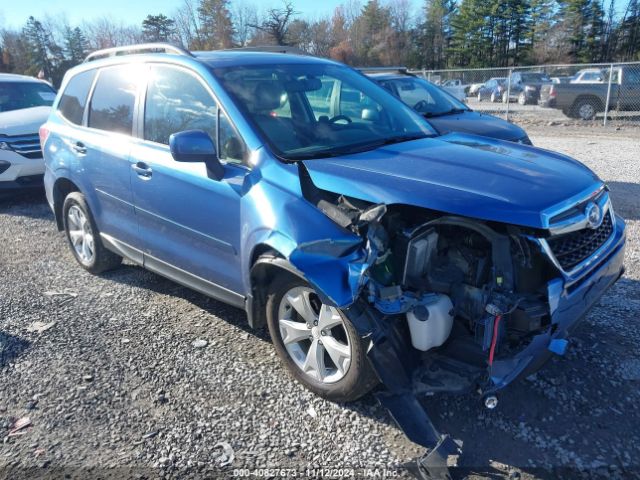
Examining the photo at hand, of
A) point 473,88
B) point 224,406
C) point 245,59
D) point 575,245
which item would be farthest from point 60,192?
point 473,88

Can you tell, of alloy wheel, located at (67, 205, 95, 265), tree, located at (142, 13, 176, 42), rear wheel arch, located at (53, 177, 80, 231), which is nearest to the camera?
alloy wheel, located at (67, 205, 95, 265)

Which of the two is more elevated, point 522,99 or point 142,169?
point 142,169

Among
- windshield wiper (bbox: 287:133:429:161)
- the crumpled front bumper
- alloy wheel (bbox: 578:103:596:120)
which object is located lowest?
alloy wheel (bbox: 578:103:596:120)

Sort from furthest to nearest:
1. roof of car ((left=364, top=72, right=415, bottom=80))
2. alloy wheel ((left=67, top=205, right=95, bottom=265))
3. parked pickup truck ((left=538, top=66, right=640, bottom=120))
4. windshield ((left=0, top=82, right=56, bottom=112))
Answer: parked pickup truck ((left=538, top=66, right=640, bottom=120)), windshield ((left=0, top=82, right=56, bottom=112)), roof of car ((left=364, top=72, right=415, bottom=80)), alloy wheel ((left=67, top=205, right=95, bottom=265))

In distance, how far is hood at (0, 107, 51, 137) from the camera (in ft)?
26.0

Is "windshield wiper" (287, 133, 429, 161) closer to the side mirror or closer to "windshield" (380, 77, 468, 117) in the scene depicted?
the side mirror

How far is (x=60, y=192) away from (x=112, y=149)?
1448 mm

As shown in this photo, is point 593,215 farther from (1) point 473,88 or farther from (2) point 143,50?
(1) point 473,88

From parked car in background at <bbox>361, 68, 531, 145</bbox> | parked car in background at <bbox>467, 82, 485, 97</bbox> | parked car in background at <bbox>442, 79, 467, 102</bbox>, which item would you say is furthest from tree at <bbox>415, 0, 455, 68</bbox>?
parked car in background at <bbox>361, 68, 531, 145</bbox>

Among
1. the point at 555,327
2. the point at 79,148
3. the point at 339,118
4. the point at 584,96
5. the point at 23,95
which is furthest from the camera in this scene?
the point at 584,96

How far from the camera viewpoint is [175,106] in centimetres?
389

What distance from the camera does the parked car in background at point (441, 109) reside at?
284 inches

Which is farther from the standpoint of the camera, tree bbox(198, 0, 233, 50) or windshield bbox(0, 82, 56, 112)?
tree bbox(198, 0, 233, 50)

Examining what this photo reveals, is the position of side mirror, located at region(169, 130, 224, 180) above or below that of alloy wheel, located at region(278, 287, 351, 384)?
above
